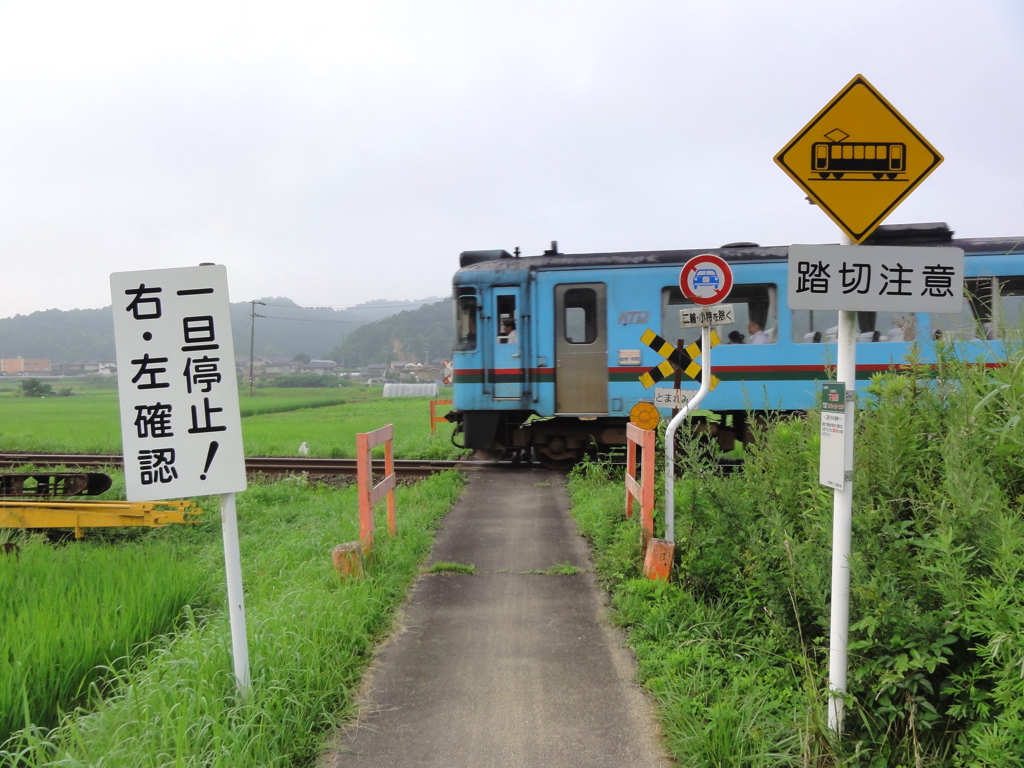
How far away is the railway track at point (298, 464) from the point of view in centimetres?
1035

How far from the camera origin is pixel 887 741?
9.22ft

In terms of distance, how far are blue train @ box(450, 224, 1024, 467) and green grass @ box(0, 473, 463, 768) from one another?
13.7 feet

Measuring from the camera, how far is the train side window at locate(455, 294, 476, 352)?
32.2 ft

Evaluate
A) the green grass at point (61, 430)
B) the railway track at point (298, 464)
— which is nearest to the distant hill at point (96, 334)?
the green grass at point (61, 430)

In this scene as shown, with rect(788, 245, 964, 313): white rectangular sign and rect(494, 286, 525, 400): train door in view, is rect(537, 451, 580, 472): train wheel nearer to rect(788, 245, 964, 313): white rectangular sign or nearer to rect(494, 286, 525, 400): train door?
rect(494, 286, 525, 400): train door

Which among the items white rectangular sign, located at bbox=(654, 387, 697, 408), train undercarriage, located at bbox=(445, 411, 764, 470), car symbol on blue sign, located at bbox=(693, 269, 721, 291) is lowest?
train undercarriage, located at bbox=(445, 411, 764, 470)

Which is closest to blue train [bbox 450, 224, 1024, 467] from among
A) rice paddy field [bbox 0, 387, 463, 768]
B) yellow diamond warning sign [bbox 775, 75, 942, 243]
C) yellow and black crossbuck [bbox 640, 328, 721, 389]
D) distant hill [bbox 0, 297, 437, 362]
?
rice paddy field [bbox 0, 387, 463, 768]

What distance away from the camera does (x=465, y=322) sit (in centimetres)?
986

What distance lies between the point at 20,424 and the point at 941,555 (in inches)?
1062

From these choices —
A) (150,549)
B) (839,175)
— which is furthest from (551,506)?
(839,175)

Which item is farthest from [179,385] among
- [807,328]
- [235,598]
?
[807,328]

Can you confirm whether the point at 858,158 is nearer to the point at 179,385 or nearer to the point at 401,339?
the point at 179,385

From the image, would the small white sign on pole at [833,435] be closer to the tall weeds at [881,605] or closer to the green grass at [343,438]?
the tall weeds at [881,605]

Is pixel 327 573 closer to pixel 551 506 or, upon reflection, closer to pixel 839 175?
pixel 551 506
